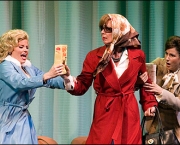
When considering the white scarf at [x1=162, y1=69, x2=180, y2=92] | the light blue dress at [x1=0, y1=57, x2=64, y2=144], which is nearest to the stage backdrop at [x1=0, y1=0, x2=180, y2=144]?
the white scarf at [x1=162, y1=69, x2=180, y2=92]

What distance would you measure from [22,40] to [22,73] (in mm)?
142

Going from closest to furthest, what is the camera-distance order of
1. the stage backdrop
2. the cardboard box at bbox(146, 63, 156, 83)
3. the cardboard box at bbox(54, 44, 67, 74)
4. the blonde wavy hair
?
the cardboard box at bbox(54, 44, 67, 74) < the blonde wavy hair < the cardboard box at bbox(146, 63, 156, 83) < the stage backdrop

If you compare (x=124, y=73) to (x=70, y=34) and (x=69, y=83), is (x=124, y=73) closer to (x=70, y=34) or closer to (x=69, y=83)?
(x=69, y=83)

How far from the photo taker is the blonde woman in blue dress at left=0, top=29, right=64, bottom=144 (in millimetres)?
1651

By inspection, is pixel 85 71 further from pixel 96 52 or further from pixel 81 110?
pixel 81 110

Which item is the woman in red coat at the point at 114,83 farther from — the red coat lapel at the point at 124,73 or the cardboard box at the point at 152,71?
the cardboard box at the point at 152,71

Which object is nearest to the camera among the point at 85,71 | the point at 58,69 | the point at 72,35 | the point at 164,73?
the point at 58,69

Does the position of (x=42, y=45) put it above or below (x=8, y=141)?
above

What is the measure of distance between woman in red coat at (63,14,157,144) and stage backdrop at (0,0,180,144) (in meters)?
0.59

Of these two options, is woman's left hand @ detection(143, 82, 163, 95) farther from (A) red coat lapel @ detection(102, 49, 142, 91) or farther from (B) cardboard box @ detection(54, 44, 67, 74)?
(B) cardboard box @ detection(54, 44, 67, 74)

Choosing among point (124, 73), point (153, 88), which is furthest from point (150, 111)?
point (124, 73)

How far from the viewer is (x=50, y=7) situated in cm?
238

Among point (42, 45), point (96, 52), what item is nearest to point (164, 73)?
point (96, 52)

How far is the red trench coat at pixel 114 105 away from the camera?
5.50ft
